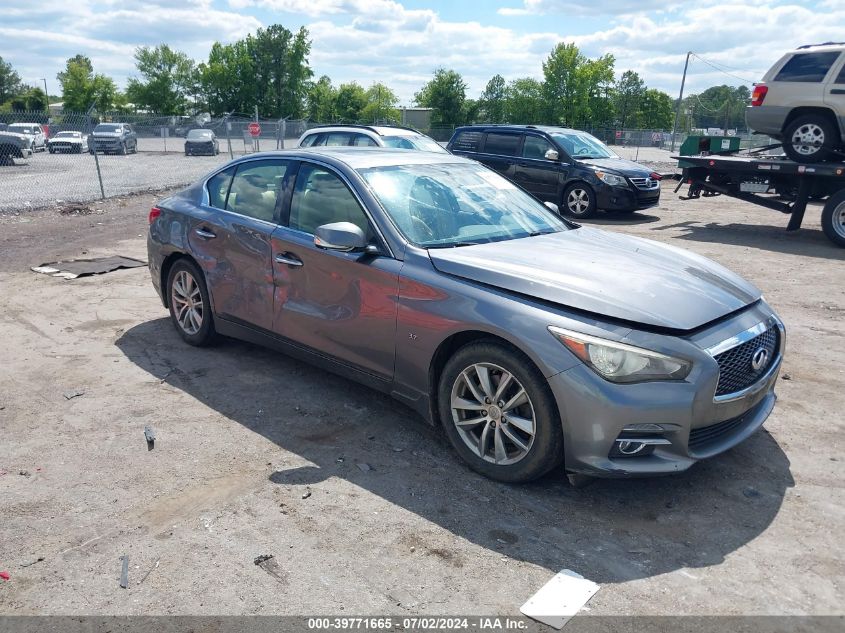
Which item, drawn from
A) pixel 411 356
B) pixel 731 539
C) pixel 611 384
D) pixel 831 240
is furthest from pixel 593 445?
pixel 831 240

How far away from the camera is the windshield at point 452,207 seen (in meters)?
4.43

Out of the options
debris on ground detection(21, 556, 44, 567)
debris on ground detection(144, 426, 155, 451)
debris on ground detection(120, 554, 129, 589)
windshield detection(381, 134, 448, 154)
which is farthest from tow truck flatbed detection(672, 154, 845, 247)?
debris on ground detection(21, 556, 44, 567)

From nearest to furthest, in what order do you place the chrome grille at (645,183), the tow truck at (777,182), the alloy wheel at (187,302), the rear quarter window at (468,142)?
the alloy wheel at (187,302) → the tow truck at (777,182) → the chrome grille at (645,183) → the rear quarter window at (468,142)

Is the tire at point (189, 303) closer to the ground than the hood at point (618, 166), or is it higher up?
closer to the ground

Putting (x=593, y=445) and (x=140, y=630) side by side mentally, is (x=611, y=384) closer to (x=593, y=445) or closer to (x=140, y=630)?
(x=593, y=445)

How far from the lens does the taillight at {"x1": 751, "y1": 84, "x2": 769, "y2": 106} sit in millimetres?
12352

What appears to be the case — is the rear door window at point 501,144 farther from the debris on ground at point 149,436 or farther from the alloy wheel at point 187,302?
the debris on ground at point 149,436

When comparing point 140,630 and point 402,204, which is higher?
point 402,204

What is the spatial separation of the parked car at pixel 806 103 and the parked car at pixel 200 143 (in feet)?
83.3

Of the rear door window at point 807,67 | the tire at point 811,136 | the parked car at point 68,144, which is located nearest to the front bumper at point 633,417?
the tire at point 811,136

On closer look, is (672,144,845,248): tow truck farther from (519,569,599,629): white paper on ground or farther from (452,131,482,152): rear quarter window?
(519,569,599,629): white paper on ground

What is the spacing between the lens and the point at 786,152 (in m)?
12.6

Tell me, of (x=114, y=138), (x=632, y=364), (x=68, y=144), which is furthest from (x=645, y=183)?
(x=68, y=144)

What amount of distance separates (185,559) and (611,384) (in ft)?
6.97
